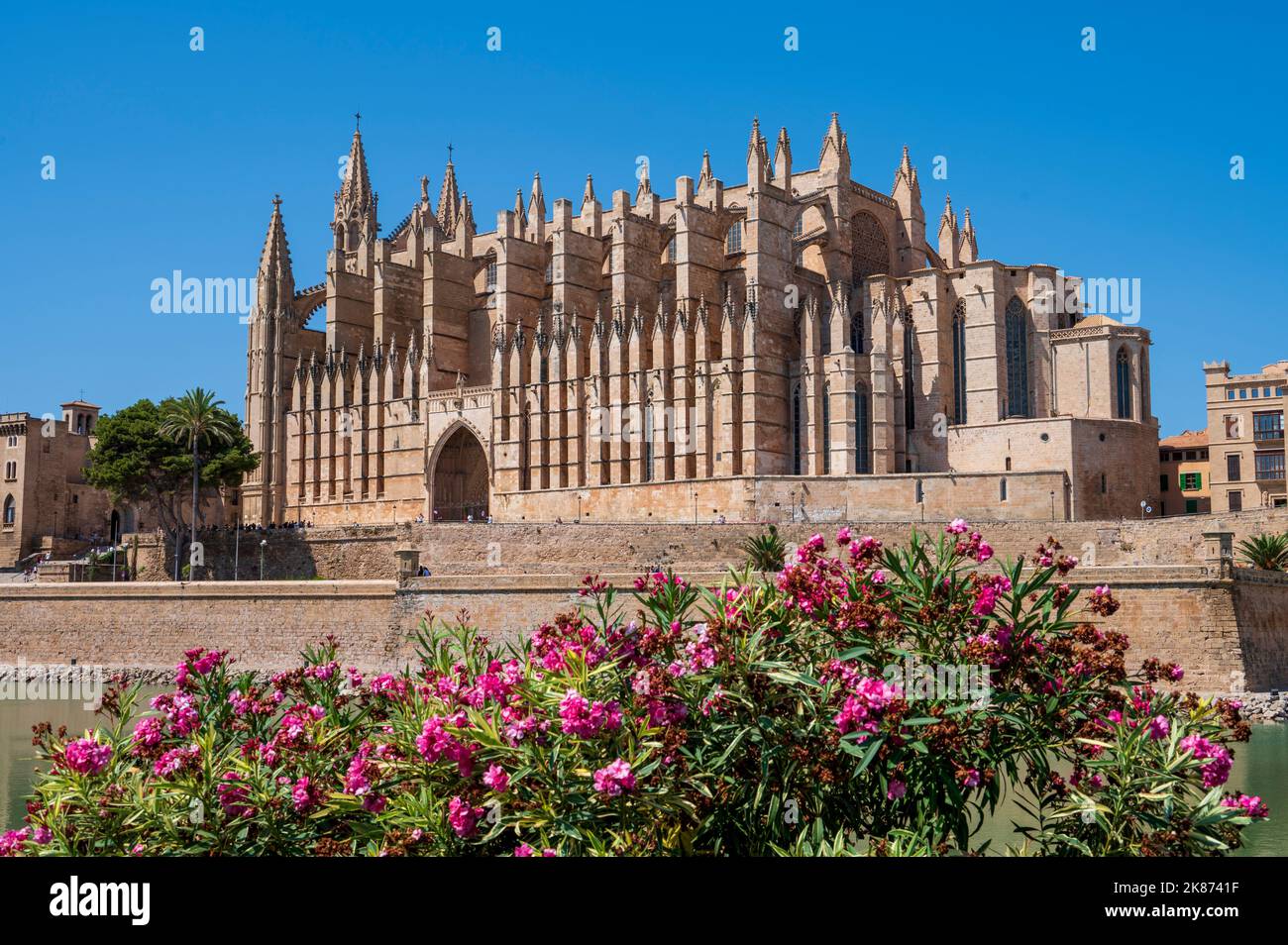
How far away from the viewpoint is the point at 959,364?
1626 inches

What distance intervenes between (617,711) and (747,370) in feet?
111


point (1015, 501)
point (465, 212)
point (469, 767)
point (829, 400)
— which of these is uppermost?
point (465, 212)

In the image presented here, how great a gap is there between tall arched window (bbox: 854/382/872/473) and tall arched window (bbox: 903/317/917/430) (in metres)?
1.64

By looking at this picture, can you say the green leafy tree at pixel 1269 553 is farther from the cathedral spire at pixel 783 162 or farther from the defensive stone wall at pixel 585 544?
the cathedral spire at pixel 783 162

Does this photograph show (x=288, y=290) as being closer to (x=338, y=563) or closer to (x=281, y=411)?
(x=281, y=411)

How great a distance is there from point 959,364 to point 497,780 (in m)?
36.1

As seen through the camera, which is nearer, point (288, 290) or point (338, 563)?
point (338, 563)

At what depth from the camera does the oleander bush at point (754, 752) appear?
7453 mm

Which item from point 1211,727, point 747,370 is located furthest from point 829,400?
point 1211,727

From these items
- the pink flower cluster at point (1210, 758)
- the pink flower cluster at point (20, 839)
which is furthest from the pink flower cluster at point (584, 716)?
the pink flower cluster at point (20, 839)

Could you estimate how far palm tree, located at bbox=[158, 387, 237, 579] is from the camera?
43.0m

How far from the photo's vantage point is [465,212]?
190 ft
